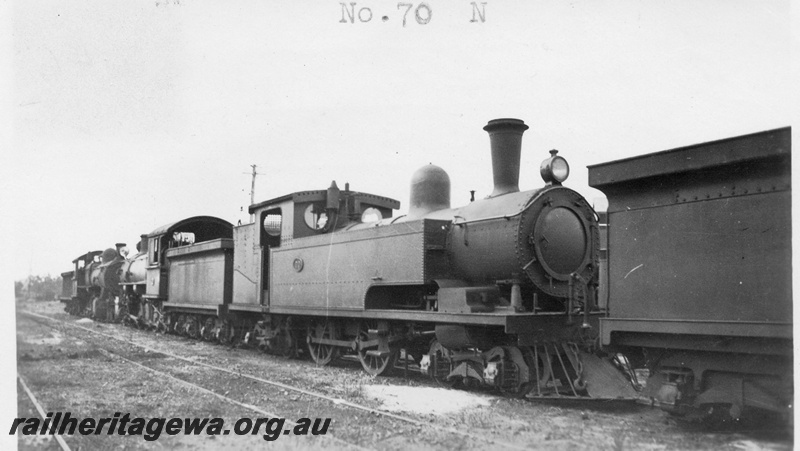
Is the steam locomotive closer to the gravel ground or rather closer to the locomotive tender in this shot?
the locomotive tender

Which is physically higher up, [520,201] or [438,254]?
[520,201]

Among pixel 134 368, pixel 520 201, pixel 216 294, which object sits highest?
pixel 520 201

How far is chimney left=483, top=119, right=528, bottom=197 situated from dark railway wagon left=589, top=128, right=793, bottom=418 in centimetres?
248

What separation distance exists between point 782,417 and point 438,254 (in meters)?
4.54

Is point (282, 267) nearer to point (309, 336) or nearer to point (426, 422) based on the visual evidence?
point (309, 336)

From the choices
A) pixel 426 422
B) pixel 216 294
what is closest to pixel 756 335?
pixel 426 422

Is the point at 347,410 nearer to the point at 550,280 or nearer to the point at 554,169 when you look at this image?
the point at 550,280

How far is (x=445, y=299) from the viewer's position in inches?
324

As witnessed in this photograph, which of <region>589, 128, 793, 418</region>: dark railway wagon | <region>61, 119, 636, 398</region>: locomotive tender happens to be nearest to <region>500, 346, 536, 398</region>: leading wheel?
<region>61, 119, 636, 398</region>: locomotive tender

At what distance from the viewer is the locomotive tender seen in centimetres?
779

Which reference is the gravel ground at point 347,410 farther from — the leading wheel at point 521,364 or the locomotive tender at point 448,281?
the locomotive tender at point 448,281

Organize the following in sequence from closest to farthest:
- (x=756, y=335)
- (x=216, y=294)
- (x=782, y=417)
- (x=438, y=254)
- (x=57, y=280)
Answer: (x=756, y=335), (x=782, y=417), (x=438, y=254), (x=216, y=294), (x=57, y=280)

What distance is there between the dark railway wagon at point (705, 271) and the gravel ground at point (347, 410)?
569mm

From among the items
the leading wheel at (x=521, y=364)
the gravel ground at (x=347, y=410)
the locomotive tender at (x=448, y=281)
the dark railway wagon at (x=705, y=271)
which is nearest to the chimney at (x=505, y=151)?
the locomotive tender at (x=448, y=281)
